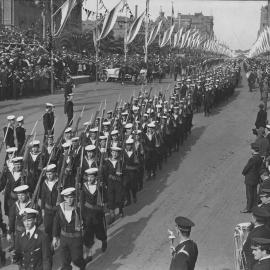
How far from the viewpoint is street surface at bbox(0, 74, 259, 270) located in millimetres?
7363

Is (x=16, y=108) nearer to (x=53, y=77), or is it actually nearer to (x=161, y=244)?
(x=53, y=77)

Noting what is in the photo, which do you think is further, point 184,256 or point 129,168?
point 129,168

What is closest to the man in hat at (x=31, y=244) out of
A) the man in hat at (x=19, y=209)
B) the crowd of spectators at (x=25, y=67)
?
the man in hat at (x=19, y=209)

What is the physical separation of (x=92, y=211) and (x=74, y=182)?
5.57ft

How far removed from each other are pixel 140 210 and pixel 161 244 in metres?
1.82

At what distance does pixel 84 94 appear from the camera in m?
28.9

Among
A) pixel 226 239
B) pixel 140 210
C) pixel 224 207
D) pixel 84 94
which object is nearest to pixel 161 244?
pixel 226 239

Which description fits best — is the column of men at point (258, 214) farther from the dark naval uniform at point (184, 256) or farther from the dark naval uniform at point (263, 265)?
the dark naval uniform at point (184, 256)

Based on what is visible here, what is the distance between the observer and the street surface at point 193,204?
Answer: 24.2 ft

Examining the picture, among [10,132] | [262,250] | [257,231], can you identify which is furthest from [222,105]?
[262,250]

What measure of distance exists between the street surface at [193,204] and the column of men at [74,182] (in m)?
0.40

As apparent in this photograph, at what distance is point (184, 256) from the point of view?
15.7 feet

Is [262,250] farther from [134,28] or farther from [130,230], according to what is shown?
[134,28]

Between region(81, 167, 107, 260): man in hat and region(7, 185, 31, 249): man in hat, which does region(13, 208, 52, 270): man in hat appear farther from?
region(81, 167, 107, 260): man in hat
